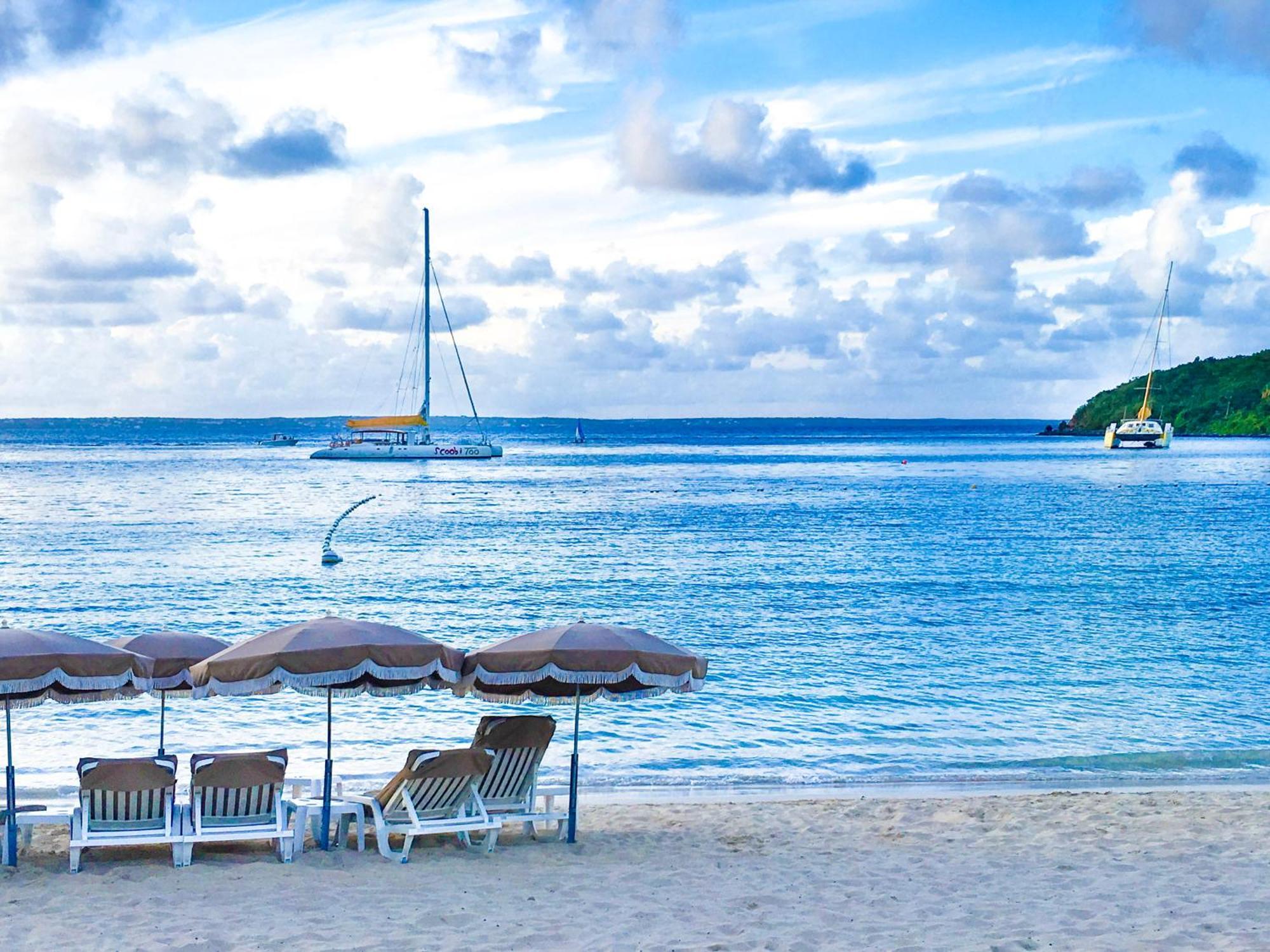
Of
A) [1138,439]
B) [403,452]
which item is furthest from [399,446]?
[1138,439]

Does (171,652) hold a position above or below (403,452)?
above

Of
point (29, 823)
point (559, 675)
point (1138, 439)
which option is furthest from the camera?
point (1138, 439)

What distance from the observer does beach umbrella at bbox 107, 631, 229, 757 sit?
11.8 meters

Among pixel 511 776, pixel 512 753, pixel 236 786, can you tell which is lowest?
pixel 511 776

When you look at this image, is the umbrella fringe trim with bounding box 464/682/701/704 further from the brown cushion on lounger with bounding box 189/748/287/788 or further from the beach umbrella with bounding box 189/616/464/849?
the brown cushion on lounger with bounding box 189/748/287/788

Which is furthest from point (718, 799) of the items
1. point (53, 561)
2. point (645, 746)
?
point (53, 561)

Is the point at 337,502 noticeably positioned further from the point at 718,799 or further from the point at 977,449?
the point at 977,449

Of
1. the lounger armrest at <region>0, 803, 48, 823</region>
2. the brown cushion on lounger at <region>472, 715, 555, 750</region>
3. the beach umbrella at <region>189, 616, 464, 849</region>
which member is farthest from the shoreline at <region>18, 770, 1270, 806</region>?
the beach umbrella at <region>189, 616, 464, 849</region>

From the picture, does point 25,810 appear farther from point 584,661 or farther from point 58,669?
point 584,661

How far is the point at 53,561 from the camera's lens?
139 feet

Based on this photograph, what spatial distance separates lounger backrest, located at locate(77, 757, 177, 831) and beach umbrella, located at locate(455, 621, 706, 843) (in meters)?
2.67

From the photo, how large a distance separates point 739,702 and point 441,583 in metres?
18.7

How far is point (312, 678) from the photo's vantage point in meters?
10.2

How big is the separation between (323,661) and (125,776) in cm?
210
